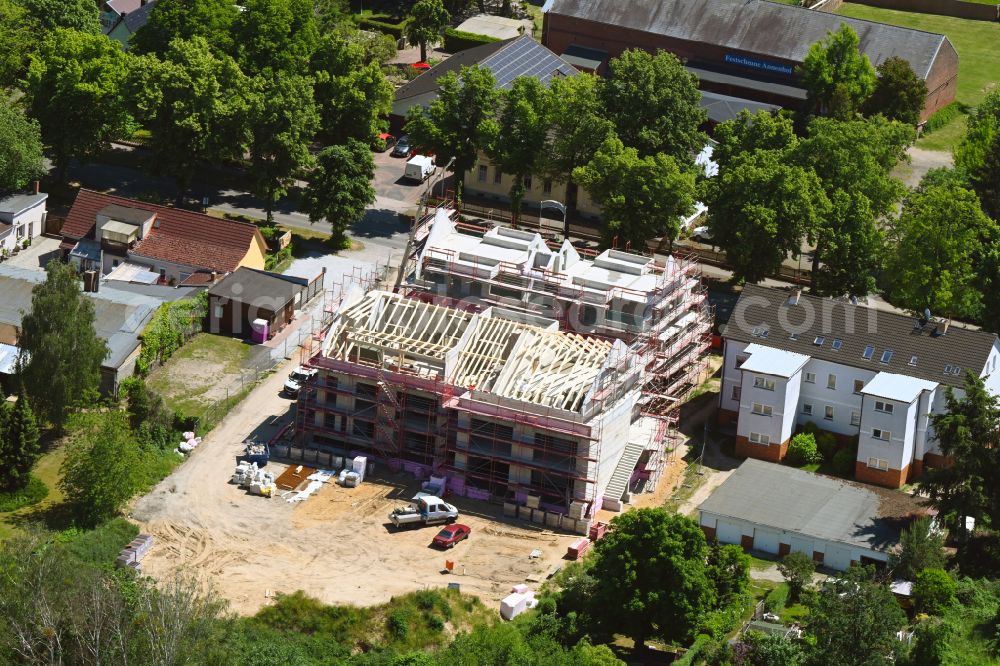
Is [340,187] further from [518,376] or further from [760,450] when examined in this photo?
[760,450]

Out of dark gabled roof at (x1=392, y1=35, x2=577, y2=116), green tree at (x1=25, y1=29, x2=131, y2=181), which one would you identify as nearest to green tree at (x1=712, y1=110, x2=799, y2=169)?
dark gabled roof at (x1=392, y1=35, x2=577, y2=116)

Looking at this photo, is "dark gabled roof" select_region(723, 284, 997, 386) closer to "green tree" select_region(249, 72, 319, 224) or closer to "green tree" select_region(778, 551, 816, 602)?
"green tree" select_region(778, 551, 816, 602)

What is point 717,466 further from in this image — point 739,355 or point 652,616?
point 652,616

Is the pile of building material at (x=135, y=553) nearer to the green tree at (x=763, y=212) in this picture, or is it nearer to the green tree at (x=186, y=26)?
the green tree at (x=763, y=212)

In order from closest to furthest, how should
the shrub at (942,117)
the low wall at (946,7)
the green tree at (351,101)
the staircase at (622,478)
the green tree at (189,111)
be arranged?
the staircase at (622,478)
the green tree at (189,111)
the green tree at (351,101)
the shrub at (942,117)
the low wall at (946,7)

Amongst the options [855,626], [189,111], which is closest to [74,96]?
[189,111]

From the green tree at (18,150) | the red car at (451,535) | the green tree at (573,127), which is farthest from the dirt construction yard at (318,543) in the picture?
the green tree at (573,127)
